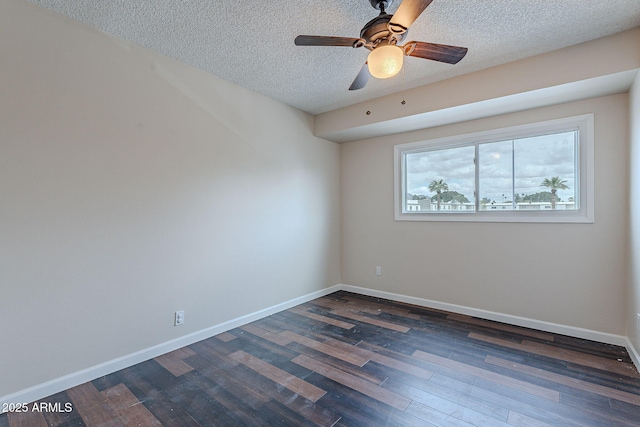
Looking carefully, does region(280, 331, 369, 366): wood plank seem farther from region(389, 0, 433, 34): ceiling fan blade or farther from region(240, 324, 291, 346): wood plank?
region(389, 0, 433, 34): ceiling fan blade

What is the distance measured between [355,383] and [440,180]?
8.66 ft

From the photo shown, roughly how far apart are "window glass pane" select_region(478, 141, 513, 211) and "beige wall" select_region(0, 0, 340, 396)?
7.95ft

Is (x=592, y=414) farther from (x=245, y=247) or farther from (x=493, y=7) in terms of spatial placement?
(x=245, y=247)

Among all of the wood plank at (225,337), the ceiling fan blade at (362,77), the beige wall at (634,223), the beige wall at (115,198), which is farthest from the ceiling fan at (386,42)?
the wood plank at (225,337)

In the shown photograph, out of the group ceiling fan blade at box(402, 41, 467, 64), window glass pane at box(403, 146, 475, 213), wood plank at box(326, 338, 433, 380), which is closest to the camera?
ceiling fan blade at box(402, 41, 467, 64)

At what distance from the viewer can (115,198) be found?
7.52 ft

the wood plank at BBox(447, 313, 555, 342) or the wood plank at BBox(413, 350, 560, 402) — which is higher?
the wood plank at BBox(447, 313, 555, 342)

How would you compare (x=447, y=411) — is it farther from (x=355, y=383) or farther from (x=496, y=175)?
(x=496, y=175)

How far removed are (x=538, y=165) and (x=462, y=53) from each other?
6.14 feet

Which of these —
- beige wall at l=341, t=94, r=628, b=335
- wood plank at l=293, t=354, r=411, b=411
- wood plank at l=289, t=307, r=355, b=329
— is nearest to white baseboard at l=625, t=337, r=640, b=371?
beige wall at l=341, t=94, r=628, b=335

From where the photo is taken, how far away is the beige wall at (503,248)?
2689 millimetres

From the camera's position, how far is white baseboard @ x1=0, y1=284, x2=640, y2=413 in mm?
1971

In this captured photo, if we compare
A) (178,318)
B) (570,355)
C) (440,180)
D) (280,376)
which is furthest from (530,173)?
(178,318)

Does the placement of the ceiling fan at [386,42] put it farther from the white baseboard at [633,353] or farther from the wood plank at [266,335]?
the white baseboard at [633,353]
